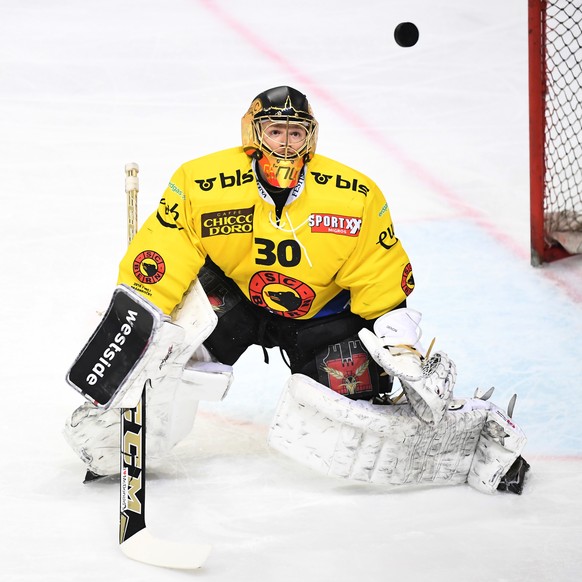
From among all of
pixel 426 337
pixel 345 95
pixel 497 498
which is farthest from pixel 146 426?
pixel 345 95

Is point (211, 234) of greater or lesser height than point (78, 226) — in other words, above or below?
above

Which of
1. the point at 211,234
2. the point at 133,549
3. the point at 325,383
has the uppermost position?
the point at 211,234

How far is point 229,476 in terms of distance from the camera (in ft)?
9.80

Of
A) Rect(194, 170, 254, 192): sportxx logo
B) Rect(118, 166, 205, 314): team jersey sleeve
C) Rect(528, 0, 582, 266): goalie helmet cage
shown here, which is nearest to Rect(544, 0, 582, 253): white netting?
Rect(528, 0, 582, 266): goalie helmet cage

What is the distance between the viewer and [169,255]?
2812mm

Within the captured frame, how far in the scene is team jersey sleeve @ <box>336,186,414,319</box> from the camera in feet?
9.39

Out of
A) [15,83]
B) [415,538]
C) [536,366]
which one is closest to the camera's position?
[415,538]

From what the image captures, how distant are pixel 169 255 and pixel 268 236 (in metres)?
0.22

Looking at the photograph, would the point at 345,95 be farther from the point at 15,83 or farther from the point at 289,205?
the point at 289,205

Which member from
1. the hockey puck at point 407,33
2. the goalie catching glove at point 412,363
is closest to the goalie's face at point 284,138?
the goalie catching glove at point 412,363

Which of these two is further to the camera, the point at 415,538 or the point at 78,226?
the point at 78,226

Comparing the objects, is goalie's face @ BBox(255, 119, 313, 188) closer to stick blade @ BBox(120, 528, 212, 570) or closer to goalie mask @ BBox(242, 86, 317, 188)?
goalie mask @ BBox(242, 86, 317, 188)

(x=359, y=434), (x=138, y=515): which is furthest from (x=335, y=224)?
(x=138, y=515)

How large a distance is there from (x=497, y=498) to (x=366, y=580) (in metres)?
0.55
